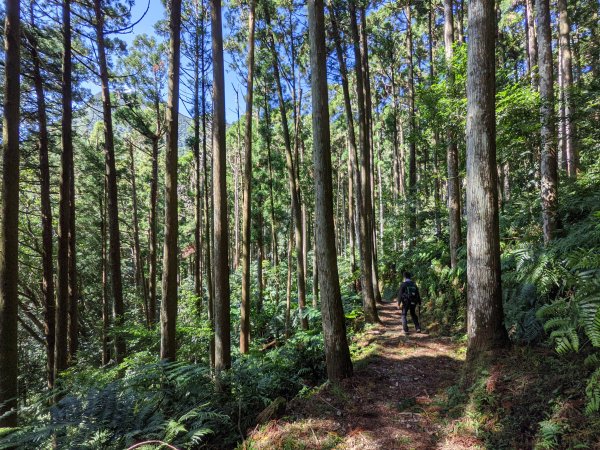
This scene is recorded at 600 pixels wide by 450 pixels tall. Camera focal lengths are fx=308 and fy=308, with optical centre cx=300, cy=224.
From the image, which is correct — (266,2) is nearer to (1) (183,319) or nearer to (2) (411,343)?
(2) (411,343)

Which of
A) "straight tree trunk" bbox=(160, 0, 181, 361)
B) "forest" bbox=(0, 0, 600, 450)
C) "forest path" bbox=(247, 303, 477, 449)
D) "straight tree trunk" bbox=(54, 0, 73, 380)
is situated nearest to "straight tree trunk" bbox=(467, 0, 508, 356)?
"forest" bbox=(0, 0, 600, 450)

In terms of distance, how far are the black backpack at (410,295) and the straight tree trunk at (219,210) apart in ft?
14.3

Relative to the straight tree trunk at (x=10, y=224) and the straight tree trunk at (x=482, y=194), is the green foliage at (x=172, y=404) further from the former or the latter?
the straight tree trunk at (x=482, y=194)

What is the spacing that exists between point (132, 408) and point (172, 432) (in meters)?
1.09

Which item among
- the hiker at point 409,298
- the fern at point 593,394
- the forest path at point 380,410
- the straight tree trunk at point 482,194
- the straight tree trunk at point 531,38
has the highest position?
the straight tree trunk at point 531,38

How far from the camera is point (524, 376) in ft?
11.3

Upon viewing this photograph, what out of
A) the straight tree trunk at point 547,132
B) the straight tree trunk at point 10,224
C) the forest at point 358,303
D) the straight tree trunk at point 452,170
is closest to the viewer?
the forest at point 358,303

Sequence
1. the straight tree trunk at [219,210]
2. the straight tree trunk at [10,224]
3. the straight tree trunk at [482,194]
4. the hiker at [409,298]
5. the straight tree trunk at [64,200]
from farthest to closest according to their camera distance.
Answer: the straight tree trunk at [64,200] < the hiker at [409,298] < the straight tree trunk at [219,210] < the straight tree trunk at [10,224] < the straight tree trunk at [482,194]

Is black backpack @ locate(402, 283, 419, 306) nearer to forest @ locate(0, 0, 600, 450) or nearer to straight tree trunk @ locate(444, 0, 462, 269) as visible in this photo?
forest @ locate(0, 0, 600, 450)

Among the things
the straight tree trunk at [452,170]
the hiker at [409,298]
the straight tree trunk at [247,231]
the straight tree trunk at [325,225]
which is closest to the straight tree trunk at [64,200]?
the straight tree trunk at [247,231]

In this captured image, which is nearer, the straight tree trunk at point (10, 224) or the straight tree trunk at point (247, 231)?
the straight tree trunk at point (10, 224)

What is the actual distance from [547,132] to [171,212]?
7.39 m

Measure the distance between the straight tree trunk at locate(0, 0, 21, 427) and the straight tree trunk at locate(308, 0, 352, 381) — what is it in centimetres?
448

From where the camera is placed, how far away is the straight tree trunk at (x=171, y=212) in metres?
5.86
